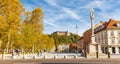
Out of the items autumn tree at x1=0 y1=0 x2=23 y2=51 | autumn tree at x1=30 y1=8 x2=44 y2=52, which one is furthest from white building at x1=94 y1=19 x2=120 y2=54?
autumn tree at x1=0 y1=0 x2=23 y2=51

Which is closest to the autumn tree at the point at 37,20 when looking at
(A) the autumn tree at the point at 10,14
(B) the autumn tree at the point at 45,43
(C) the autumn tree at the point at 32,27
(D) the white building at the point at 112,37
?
(C) the autumn tree at the point at 32,27

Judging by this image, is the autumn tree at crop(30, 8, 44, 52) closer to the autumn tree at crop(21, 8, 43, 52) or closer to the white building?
→ the autumn tree at crop(21, 8, 43, 52)

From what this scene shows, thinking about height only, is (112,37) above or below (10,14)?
below

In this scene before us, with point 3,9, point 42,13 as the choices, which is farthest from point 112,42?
point 3,9

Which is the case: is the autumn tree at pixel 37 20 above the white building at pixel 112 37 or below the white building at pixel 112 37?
above

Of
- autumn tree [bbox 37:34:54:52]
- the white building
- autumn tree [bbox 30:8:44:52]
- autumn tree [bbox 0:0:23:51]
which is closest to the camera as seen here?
autumn tree [bbox 0:0:23:51]

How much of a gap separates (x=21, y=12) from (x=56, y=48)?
138 metres

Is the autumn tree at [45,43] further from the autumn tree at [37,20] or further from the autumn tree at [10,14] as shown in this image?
the autumn tree at [10,14]

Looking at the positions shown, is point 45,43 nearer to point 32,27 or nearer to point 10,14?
point 32,27

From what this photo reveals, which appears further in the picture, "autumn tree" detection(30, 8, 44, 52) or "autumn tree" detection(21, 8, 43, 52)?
"autumn tree" detection(30, 8, 44, 52)

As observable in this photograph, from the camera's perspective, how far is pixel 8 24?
139ft

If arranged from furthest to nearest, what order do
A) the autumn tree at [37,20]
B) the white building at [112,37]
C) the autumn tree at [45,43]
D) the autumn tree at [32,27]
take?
the autumn tree at [45,43], the white building at [112,37], the autumn tree at [37,20], the autumn tree at [32,27]

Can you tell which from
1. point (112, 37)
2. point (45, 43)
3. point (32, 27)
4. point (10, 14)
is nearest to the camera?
point (10, 14)

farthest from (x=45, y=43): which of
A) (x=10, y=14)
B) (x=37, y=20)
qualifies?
(x=10, y=14)
